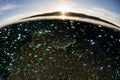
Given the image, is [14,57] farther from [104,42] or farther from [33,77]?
[104,42]

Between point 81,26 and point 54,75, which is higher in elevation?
point 81,26

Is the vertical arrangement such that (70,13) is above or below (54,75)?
above

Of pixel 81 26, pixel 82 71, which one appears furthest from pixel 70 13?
pixel 82 71

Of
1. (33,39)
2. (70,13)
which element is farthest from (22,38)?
(70,13)

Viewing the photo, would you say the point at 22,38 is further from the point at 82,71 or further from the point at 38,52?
the point at 82,71

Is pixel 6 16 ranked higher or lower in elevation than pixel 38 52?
higher

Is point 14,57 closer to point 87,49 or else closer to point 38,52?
point 38,52

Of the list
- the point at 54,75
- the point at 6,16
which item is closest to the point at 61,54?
the point at 54,75
